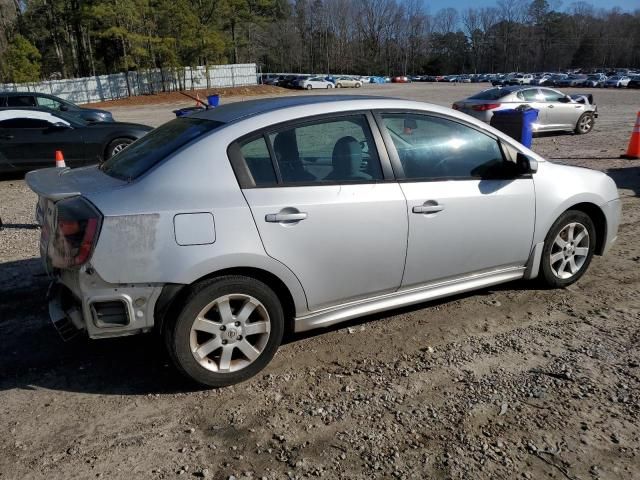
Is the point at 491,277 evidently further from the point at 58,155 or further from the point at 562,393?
the point at 58,155

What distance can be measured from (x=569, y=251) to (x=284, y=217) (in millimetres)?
2679

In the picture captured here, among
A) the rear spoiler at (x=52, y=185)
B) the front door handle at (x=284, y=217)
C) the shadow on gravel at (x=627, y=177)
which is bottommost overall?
the shadow on gravel at (x=627, y=177)

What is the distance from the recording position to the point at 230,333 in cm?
332

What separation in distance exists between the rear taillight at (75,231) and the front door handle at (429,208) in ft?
6.61

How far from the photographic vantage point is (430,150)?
397 cm

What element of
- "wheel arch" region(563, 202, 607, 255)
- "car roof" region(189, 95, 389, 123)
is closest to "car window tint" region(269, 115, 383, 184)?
"car roof" region(189, 95, 389, 123)

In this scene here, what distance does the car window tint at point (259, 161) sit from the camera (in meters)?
3.38

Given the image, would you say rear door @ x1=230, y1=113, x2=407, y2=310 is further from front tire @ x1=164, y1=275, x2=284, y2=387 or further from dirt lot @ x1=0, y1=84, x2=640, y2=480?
dirt lot @ x1=0, y1=84, x2=640, y2=480

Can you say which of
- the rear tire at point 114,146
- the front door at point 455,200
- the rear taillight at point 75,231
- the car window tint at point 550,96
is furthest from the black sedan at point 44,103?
the car window tint at point 550,96

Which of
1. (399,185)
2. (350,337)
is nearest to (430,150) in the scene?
(399,185)

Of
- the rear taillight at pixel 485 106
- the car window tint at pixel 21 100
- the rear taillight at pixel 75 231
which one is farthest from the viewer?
the rear taillight at pixel 485 106

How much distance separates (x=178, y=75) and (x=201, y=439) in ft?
180

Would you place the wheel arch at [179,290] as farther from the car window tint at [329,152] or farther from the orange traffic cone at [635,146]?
the orange traffic cone at [635,146]

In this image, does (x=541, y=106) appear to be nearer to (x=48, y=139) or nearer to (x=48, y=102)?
(x=48, y=139)
